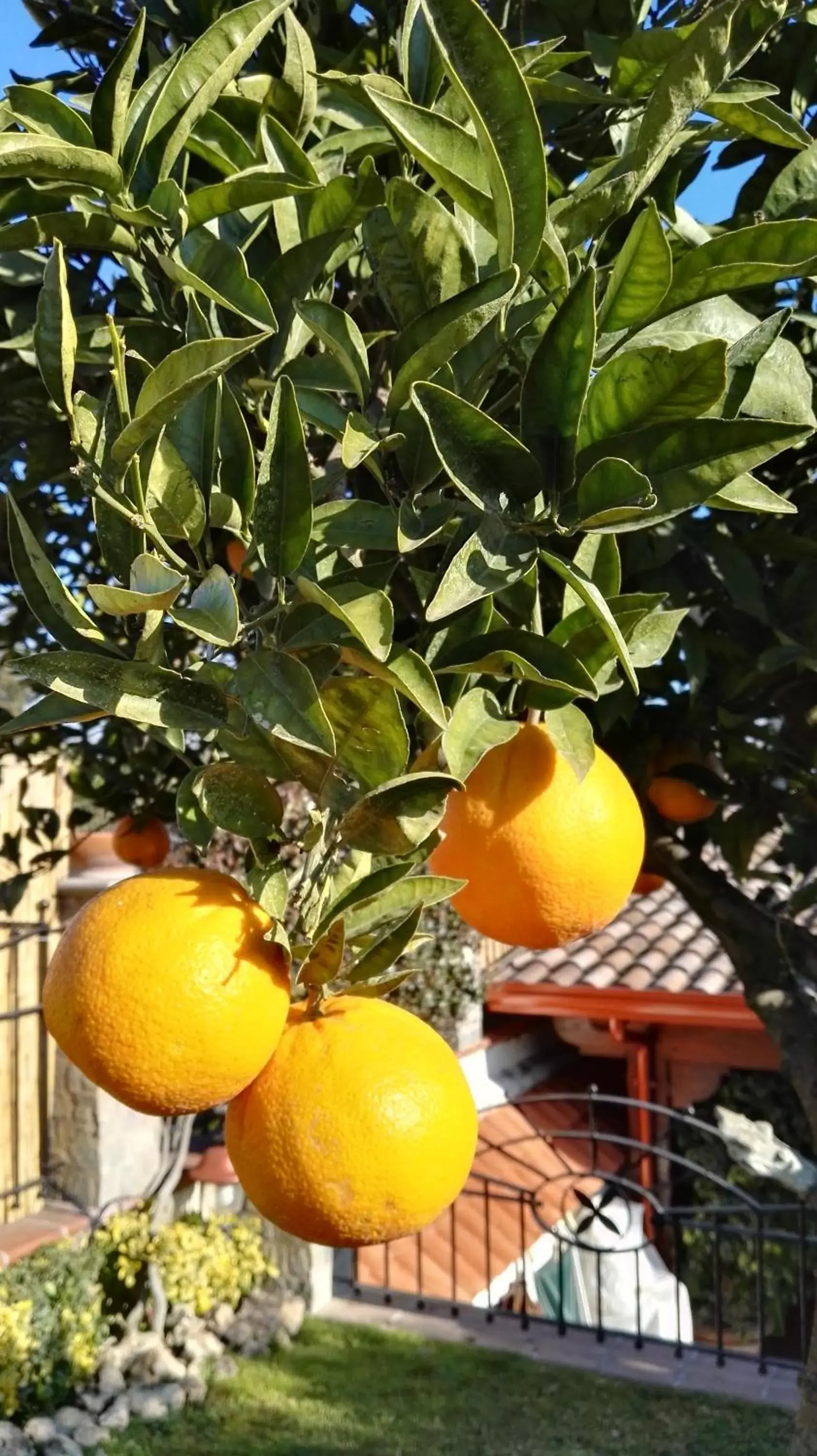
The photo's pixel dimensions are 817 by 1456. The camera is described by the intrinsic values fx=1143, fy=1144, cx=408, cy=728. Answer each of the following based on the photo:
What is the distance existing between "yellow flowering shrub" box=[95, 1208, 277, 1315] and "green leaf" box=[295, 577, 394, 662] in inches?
151

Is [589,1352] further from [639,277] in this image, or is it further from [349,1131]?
[639,277]

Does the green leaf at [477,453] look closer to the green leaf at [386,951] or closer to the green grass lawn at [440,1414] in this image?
the green leaf at [386,951]

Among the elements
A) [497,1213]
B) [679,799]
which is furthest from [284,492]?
[497,1213]

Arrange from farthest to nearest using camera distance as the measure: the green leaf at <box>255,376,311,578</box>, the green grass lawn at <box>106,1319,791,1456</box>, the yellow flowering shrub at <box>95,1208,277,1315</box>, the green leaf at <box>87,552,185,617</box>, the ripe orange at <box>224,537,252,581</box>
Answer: the yellow flowering shrub at <box>95,1208,277,1315</box>
the green grass lawn at <box>106,1319,791,1456</box>
the ripe orange at <box>224,537,252,581</box>
the green leaf at <box>255,376,311,578</box>
the green leaf at <box>87,552,185,617</box>

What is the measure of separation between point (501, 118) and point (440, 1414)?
3967 mm

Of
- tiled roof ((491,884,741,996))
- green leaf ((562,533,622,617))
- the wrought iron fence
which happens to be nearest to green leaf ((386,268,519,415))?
green leaf ((562,533,622,617))

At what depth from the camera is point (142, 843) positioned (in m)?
1.83

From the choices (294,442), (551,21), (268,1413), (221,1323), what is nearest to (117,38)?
(551,21)

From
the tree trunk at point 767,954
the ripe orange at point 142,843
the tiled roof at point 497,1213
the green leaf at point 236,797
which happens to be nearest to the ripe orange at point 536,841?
the green leaf at point 236,797

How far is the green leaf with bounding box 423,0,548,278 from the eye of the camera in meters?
0.59

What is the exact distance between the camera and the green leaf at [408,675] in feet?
2.16

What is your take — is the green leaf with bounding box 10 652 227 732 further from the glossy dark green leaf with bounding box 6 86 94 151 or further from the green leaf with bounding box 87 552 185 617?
the glossy dark green leaf with bounding box 6 86 94 151

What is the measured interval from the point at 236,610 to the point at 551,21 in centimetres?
97

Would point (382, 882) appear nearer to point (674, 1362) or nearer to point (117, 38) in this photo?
point (117, 38)
